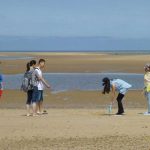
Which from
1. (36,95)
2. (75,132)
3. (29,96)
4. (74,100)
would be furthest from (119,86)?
(74,100)

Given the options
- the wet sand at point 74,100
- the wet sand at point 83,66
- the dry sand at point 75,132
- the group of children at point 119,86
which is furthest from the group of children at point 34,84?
the wet sand at point 83,66

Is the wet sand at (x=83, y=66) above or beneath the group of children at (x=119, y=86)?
above

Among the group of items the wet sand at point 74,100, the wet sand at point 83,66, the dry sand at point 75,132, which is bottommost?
the dry sand at point 75,132

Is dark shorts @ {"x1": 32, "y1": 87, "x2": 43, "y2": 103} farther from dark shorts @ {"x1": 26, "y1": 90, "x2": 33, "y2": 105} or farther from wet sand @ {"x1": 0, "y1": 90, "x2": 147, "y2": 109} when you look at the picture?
wet sand @ {"x1": 0, "y1": 90, "x2": 147, "y2": 109}

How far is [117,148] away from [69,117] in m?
5.02

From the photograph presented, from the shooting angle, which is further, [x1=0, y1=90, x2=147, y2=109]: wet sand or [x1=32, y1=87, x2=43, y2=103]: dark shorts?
[x1=0, y1=90, x2=147, y2=109]: wet sand

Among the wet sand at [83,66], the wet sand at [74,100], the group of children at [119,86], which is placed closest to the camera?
the group of children at [119,86]

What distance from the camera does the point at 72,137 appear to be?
11.0m

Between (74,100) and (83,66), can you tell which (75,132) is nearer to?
(74,100)

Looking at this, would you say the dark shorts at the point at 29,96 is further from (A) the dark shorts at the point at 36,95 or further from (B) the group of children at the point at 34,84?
(A) the dark shorts at the point at 36,95

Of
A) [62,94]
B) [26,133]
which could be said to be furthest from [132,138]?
[62,94]

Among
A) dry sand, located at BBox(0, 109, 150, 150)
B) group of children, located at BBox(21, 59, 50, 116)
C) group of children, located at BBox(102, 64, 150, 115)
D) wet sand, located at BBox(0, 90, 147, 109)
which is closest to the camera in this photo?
dry sand, located at BBox(0, 109, 150, 150)

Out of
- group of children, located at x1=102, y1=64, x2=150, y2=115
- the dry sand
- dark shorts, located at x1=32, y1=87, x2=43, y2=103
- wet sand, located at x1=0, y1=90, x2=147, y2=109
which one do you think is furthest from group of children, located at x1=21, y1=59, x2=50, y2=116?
wet sand, located at x1=0, y1=90, x2=147, y2=109

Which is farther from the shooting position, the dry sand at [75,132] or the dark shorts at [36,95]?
the dark shorts at [36,95]
